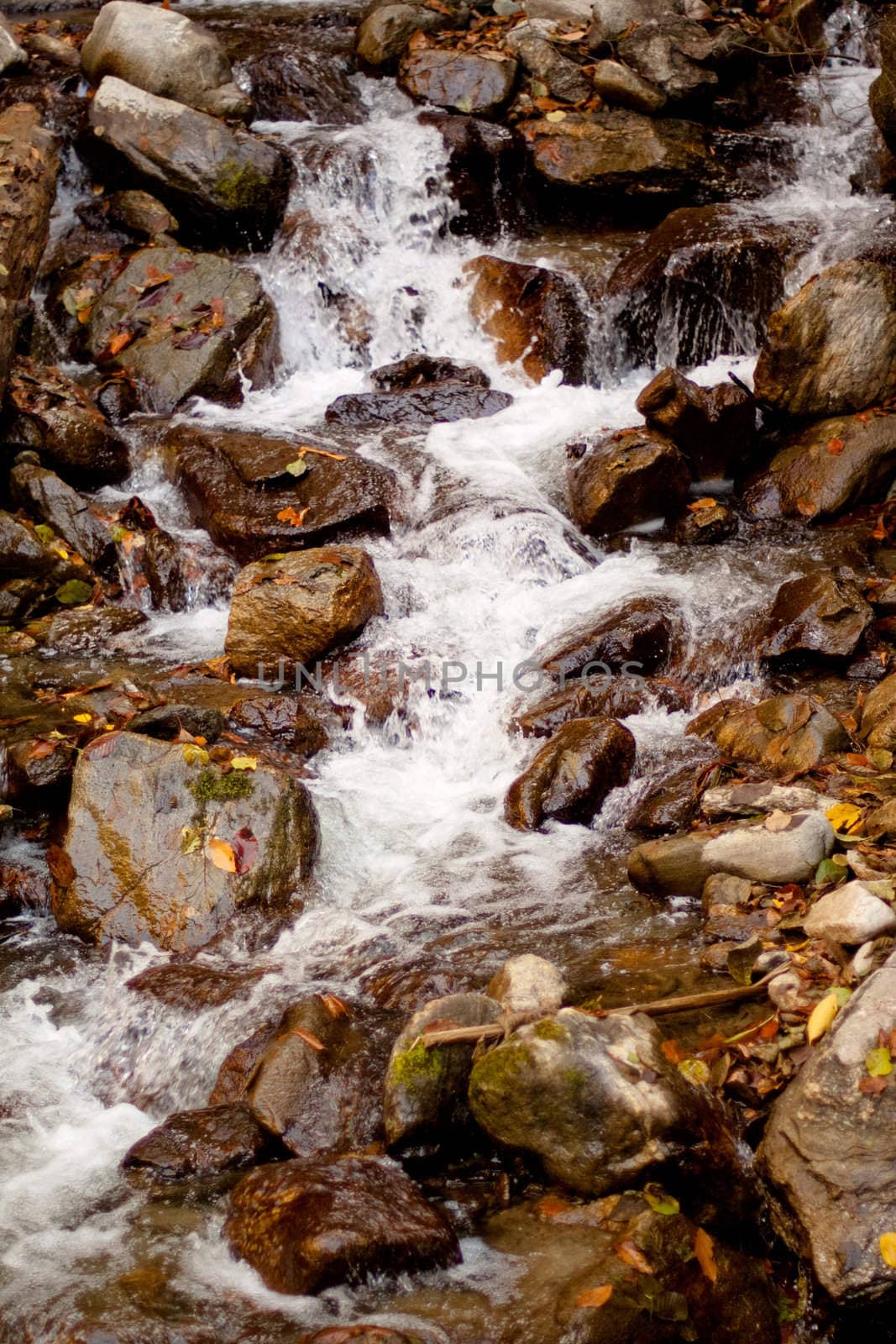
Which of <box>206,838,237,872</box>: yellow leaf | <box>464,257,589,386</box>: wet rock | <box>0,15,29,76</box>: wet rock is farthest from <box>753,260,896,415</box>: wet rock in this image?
<box>0,15,29,76</box>: wet rock

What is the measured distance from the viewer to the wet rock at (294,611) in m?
6.84

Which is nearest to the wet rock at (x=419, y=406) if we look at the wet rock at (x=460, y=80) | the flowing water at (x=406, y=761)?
the flowing water at (x=406, y=761)

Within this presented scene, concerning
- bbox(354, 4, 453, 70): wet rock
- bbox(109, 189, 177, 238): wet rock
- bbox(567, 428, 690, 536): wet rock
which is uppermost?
bbox(354, 4, 453, 70): wet rock

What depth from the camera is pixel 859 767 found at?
16.7 feet

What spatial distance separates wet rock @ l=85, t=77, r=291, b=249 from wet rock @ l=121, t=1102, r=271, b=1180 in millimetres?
8690

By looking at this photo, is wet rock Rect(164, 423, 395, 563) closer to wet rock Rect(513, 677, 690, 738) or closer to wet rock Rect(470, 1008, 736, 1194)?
wet rock Rect(513, 677, 690, 738)

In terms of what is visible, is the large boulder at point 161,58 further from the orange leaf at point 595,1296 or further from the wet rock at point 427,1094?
the orange leaf at point 595,1296

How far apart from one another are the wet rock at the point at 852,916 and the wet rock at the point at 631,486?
4.36m

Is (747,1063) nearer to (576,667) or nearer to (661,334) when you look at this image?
(576,667)

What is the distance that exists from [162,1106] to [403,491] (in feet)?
16.0

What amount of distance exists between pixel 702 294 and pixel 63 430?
5164 millimetres

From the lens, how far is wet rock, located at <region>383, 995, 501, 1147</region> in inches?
144

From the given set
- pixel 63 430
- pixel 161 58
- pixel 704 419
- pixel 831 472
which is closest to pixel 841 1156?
pixel 831 472

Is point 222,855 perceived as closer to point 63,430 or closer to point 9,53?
point 63,430
